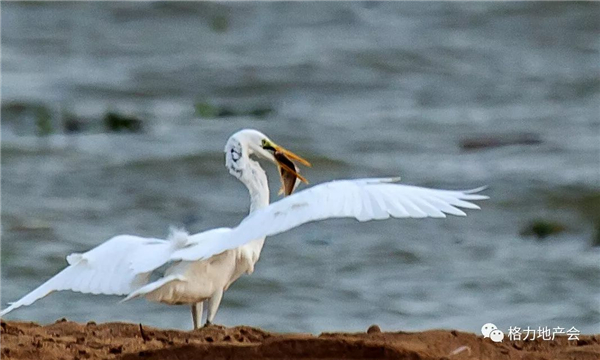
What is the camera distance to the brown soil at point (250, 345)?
4.21m

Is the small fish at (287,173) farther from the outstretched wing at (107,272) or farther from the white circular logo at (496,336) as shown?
the white circular logo at (496,336)

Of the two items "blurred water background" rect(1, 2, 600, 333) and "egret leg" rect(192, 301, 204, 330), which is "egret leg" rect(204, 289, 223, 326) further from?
"blurred water background" rect(1, 2, 600, 333)

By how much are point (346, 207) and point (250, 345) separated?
0.73 m

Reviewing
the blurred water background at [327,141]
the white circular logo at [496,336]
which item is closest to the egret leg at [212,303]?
the white circular logo at [496,336]

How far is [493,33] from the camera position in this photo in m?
15.3

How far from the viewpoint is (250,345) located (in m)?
4.30

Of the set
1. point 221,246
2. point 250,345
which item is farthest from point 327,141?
point 250,345

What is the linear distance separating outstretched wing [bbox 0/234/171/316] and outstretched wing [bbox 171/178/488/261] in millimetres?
231

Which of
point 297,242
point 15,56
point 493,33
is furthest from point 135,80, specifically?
point 297,242

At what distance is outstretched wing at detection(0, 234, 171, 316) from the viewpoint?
515cm

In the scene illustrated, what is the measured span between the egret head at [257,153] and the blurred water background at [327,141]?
1.37 metres

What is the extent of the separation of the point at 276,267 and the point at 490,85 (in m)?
5.56

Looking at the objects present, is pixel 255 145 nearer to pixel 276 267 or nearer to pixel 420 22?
pixel 276 267

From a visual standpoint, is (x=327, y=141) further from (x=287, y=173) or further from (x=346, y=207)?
(x=346, y=207)
